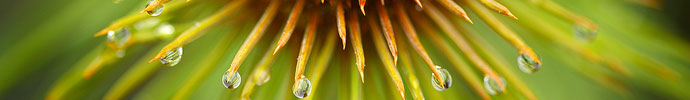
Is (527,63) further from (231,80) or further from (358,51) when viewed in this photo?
(231,80)

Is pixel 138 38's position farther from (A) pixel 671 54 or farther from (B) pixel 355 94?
(A) pixel 671 54

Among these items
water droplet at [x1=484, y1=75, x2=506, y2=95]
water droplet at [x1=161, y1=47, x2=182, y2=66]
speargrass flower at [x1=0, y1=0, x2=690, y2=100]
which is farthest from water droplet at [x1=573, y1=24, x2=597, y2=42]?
water droplet at [x1=161, y1=47, x2=182, y2=66]

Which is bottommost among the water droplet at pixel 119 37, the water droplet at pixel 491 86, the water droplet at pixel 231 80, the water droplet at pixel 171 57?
the water droplet at pixel 491 86

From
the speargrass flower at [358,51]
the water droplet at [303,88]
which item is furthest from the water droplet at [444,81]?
the water droplet at [303,88]

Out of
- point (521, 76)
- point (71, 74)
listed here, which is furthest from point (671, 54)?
point (71, 74)

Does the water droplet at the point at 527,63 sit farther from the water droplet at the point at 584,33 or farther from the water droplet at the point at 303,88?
the water droplet at the point at 303,88

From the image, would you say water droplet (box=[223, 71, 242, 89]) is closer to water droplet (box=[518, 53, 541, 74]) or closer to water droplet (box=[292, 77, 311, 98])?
water droplet (box=[292, 77, 311, 98])
